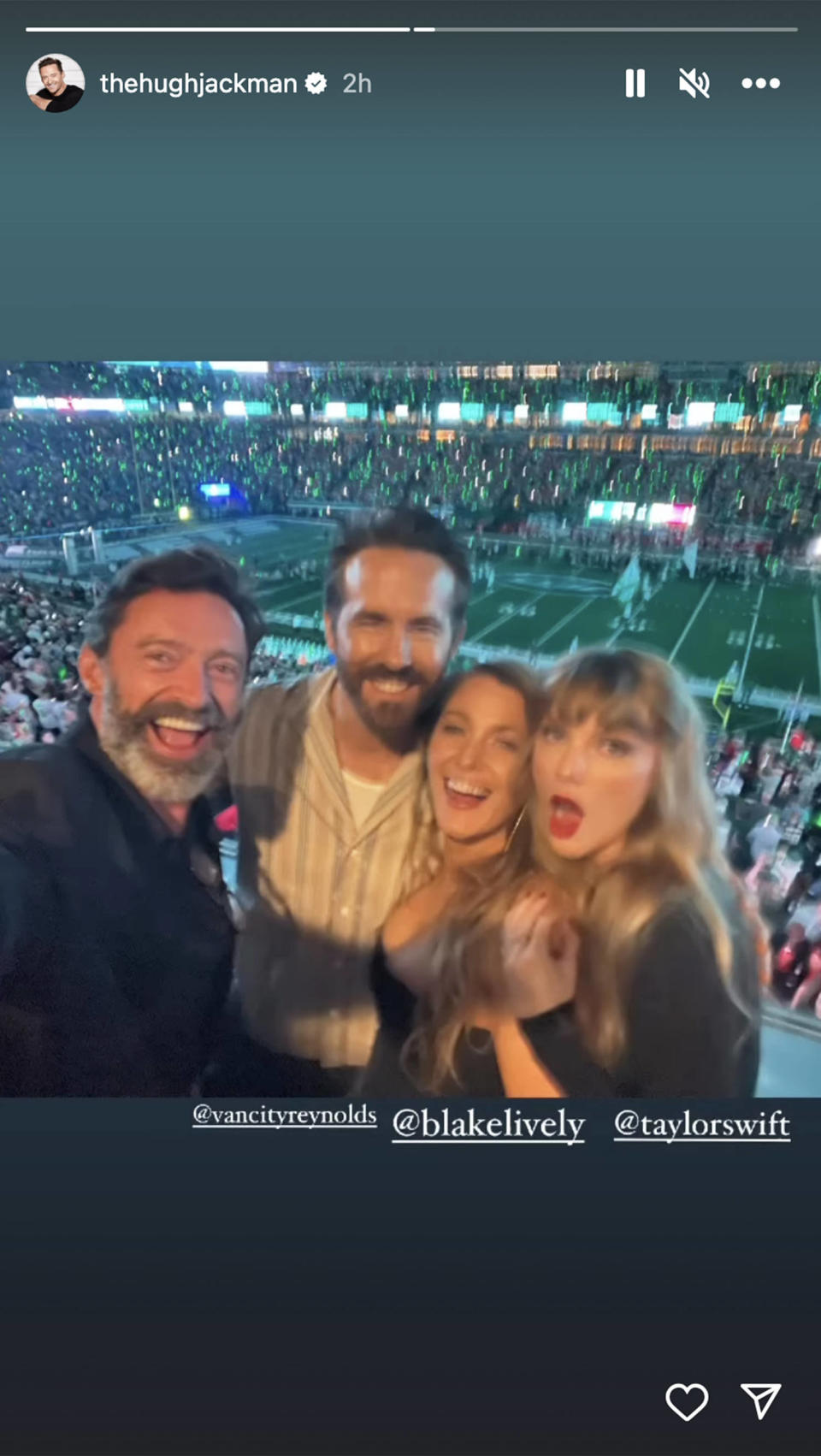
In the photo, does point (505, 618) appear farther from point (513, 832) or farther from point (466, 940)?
point (466, 940)

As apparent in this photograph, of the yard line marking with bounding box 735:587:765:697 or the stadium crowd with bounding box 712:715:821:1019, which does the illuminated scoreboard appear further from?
the stadium crowd with bounding box 712:715:821:1019

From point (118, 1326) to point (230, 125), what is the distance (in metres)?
1.94

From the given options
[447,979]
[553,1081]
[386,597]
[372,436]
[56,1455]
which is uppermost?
[372,436]

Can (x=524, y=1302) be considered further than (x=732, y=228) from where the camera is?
Yes

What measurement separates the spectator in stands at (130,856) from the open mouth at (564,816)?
0.53 meters

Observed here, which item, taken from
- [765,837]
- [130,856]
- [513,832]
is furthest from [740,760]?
[130,856]

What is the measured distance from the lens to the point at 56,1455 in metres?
1.42

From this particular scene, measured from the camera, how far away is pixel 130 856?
1376 mm

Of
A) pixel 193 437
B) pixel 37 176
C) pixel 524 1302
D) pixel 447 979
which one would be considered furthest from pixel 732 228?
pixel 524 1302

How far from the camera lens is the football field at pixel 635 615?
1.26m

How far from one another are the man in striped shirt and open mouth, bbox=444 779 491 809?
0.04 m

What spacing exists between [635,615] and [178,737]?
0.74 metres

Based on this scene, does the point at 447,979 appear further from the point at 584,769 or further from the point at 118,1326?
the point at 118,1326

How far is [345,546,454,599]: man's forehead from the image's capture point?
4.26 ft
